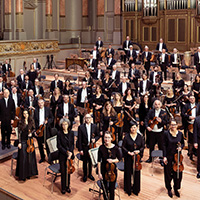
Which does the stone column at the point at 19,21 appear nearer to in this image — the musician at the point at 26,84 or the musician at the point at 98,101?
the musician at the point at 26,84

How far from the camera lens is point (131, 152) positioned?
5.44m

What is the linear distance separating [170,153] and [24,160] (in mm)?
2620

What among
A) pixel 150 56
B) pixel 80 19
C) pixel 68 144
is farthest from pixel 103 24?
pixel 68 144

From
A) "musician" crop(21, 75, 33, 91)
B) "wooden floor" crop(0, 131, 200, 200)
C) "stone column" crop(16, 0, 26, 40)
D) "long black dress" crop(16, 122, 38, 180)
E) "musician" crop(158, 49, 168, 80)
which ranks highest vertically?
"stone column" crop(16, 0, 26, 40)

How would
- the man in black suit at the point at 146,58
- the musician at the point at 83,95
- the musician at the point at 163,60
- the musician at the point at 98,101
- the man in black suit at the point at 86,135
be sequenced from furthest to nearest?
1. the man in black suit at the point at 146,58
2. the musician at the point at 163,60
3. the musician at the point at 83,95
4. the musician at the point at 98,101
5. the man in black suit at the point at 86,135

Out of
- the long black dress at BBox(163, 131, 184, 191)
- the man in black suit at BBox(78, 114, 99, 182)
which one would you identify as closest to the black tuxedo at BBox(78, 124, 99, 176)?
the man in black suit at BBox(78, 114, 99, 182)

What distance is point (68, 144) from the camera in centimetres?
569

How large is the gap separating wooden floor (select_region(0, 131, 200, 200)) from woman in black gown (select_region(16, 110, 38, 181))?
Result: 144mm

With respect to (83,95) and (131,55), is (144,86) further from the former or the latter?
(131,55)

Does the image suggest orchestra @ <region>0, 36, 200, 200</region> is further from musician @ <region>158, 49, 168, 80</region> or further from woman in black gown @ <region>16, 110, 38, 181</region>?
musician @ <region>158, 49, 168, 80</region>

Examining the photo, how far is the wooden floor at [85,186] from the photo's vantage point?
5.71 metres

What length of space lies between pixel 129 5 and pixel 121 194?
11619 millimetres

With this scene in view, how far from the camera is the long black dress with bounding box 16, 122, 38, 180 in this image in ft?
20.3

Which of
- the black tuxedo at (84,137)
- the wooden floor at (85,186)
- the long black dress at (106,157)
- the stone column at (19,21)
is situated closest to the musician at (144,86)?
the wooden floor at (85,186)
